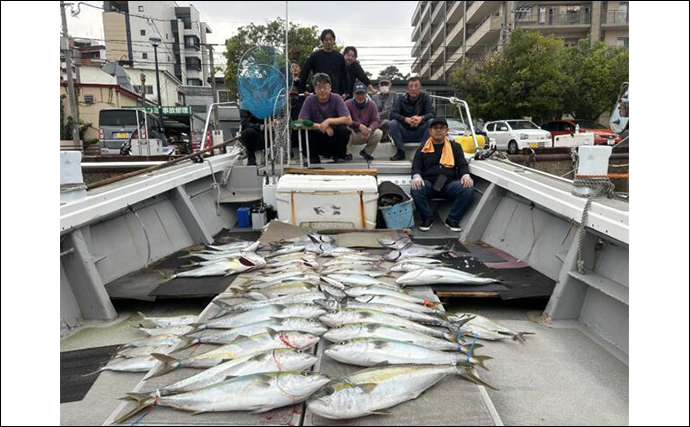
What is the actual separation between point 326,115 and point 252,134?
1.26m

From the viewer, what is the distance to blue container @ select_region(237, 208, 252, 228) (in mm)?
6180

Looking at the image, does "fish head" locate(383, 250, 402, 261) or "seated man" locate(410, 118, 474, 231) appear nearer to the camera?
"fish head" locate(383, 250, 402, 261)

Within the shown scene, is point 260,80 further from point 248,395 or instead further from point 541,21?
point 541,21

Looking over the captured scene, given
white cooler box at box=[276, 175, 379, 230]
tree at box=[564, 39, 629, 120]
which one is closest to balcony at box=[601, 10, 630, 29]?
tree at box=[564, 39, 629, 120]

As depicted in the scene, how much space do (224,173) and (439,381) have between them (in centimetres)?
528

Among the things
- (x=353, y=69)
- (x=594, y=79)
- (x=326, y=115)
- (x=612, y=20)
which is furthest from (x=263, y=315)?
(x=612, y=20)

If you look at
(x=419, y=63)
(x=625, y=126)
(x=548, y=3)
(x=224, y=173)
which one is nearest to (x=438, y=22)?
(x=419, y=63)

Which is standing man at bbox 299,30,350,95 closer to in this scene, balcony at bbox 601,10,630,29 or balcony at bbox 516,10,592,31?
balcony at bbox 516,10,592,31

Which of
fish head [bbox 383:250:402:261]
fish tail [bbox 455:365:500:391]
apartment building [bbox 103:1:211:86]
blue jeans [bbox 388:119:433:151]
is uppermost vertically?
apartment building [bbox 103:1:211:86]

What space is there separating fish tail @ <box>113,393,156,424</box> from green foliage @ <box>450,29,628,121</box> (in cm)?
2993

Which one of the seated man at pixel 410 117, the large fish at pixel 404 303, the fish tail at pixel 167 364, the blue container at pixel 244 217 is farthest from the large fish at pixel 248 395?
the seated man at pixel 410 117

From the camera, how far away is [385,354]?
2371 mm

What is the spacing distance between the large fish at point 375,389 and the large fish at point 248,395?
0.24 ft

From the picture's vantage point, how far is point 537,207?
452 centimetres
